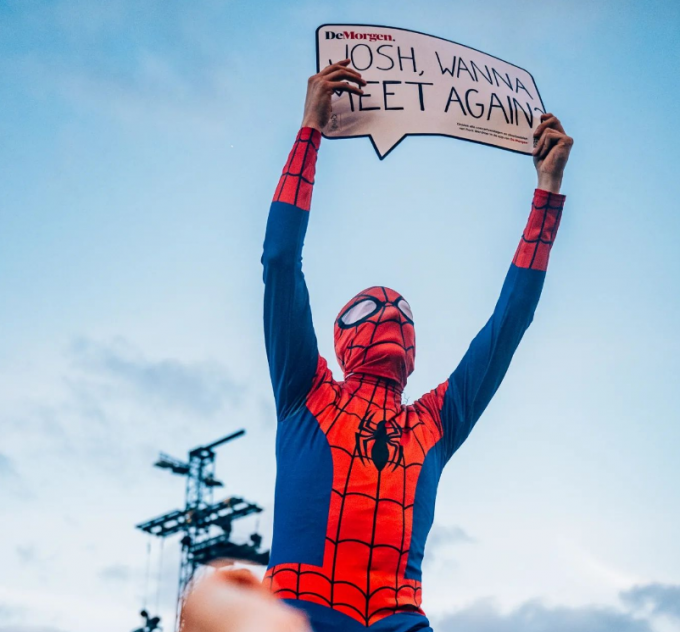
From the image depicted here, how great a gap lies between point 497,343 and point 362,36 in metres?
1.51

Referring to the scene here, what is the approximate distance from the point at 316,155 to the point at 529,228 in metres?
0.95

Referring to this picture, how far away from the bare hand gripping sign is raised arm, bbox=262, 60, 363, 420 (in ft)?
1.16

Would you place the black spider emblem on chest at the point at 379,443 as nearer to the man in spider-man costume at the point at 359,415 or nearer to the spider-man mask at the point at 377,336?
the man in spider-man costume at the point at 359,415

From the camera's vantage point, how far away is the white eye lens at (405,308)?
391cm

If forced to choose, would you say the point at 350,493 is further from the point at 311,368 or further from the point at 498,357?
the point at 498,357

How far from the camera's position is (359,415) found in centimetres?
348

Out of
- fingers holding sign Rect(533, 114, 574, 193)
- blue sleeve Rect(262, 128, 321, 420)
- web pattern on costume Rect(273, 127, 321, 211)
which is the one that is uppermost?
fingers holding sign Rect(533, 114, 574, 193)

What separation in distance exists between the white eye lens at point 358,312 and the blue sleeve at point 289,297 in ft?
1.11

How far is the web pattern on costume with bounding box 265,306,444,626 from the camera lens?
3055mm

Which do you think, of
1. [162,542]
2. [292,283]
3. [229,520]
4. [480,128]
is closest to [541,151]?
[480,128]

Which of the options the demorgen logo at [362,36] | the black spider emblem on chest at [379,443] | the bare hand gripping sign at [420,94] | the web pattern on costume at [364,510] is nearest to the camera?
the web pattern on costume at [364,510]

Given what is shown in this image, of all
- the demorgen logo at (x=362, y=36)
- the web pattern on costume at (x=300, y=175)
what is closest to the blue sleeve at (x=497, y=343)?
the web pattern on costume at (x=300, y=175)

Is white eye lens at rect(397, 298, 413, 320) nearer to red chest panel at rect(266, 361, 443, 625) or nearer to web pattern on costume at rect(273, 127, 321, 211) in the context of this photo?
red chest panel at rect(266, 361, 443, 625)

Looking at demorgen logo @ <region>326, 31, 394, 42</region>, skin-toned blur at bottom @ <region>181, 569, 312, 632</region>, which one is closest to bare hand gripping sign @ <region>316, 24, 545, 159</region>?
demorgen logo @ <region>326, 31, 394, 42</region>
